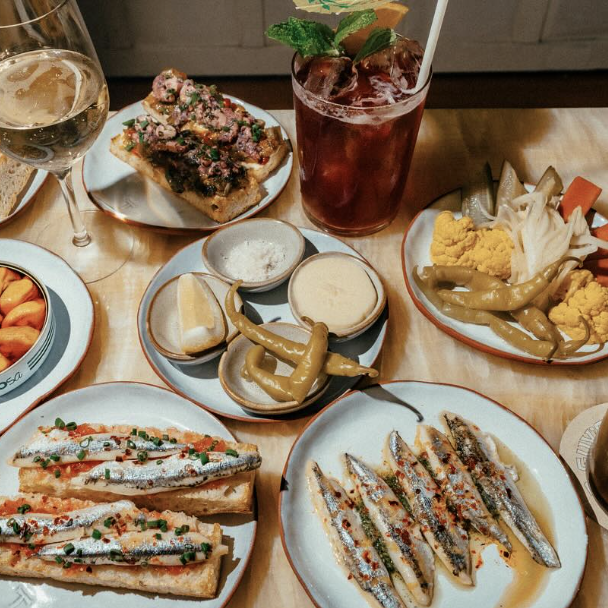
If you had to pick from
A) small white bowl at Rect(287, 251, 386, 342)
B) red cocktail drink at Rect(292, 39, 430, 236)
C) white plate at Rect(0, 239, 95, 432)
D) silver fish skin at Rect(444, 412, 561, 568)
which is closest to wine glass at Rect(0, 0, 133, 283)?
white plate at Rect(0, 239, 95, 432)

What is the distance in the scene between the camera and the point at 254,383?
1.37 m

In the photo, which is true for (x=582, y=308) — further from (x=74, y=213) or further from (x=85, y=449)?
(x=74, y=213)

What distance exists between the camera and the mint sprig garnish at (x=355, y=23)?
4.41 feet

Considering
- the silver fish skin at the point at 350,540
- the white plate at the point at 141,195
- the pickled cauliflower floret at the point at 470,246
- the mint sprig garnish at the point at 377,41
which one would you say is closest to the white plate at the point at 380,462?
the silver fish skin at the point at 350,540

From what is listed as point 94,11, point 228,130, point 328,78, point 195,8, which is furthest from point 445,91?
point 328,78

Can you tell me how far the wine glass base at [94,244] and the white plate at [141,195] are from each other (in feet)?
0.18

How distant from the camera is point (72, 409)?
1.33 m

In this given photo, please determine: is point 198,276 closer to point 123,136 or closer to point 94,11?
point 123,136

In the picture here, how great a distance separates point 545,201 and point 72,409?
1278mm

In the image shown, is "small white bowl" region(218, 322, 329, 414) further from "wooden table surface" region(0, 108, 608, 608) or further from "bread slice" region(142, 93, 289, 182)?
"bread slice" region(142, 93, 289, 182)

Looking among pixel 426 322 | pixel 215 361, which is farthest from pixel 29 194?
pixel 426 322

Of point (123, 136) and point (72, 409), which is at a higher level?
point (123, 136)

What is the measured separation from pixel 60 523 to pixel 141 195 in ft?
3.25

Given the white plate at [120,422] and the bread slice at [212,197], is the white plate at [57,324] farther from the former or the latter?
the bread slice at [212,197]
